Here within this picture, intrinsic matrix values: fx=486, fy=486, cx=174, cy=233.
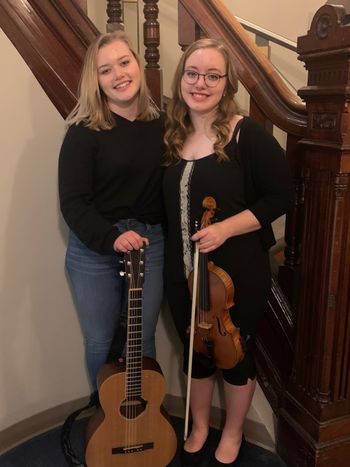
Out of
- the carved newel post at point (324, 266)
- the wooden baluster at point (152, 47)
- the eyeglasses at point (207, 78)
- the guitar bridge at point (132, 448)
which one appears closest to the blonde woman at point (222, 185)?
the eyeglasses at point (207, 78)

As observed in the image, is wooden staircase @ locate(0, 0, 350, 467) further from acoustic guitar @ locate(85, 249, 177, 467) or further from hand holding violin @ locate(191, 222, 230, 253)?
acoustic guitar @ locate(85, 249, 177, 467)

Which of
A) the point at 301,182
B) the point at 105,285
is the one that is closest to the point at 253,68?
the point at 301,182

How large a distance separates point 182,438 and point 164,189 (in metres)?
1.03

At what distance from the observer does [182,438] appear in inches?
75.9

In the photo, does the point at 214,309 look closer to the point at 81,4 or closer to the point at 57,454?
the point at 57,454

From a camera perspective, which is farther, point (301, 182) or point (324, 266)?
point (301, 182)

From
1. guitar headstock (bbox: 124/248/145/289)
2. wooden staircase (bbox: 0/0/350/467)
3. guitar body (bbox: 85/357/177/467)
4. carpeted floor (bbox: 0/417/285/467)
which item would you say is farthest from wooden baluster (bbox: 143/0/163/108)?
carpeted floor (bbox: 0/417/285/467)

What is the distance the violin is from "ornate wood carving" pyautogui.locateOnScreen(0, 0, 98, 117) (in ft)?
2.27

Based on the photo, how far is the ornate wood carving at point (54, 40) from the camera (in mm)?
1627

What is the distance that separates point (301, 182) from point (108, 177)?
24.6 inches

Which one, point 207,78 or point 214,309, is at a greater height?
point 207,78

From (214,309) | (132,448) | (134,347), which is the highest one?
(214,309)

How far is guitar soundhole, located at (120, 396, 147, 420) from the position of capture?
1.61 meters

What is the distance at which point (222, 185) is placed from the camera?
144 cm
